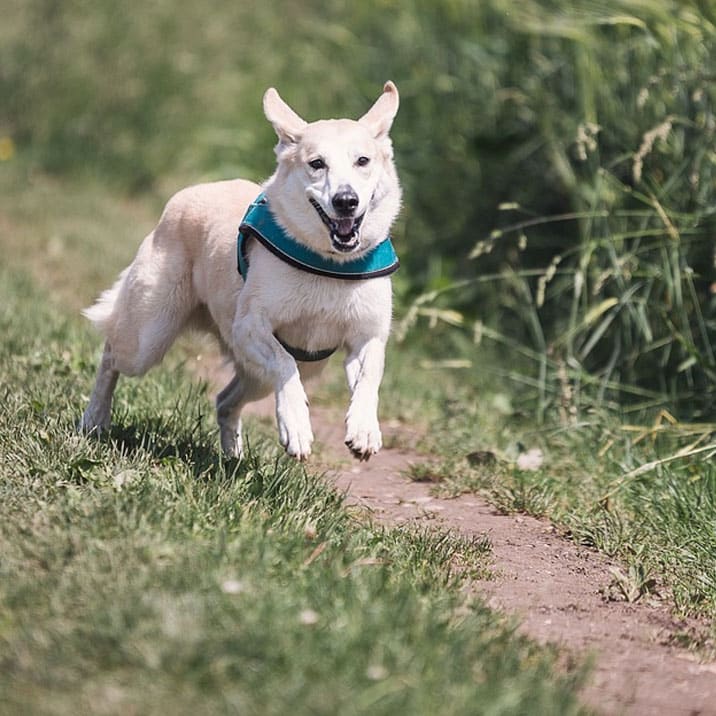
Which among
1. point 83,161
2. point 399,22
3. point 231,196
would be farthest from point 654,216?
point 83,161

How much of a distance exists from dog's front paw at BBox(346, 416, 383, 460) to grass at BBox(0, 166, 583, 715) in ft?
0.77

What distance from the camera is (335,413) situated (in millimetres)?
6566

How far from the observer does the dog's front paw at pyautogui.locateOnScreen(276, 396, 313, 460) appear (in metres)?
4.16

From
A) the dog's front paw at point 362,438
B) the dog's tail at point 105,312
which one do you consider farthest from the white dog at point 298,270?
the dog's tail at point 105,312

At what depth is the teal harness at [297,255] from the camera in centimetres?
446

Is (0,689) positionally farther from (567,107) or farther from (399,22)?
(399,22)

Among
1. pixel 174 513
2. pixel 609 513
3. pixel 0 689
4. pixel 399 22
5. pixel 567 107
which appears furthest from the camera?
pixel 399 22

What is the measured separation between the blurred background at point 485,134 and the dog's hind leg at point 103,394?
1.47m

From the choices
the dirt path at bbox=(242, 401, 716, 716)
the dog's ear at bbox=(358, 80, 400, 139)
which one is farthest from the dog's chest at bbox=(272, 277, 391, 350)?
the dirt path at bbox=(242, 401, 716, 716)

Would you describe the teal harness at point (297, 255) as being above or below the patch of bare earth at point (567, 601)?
above

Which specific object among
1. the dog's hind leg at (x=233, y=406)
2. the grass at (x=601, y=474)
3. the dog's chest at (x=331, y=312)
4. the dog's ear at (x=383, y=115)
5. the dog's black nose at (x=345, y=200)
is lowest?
the grass at (x=601, y=474)

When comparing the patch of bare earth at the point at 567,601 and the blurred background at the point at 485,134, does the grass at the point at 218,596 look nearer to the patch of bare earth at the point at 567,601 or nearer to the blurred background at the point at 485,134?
the patch of bare earth at the point at 567,601

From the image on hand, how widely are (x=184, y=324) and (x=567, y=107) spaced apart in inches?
135

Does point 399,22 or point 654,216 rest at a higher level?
point 399,22
